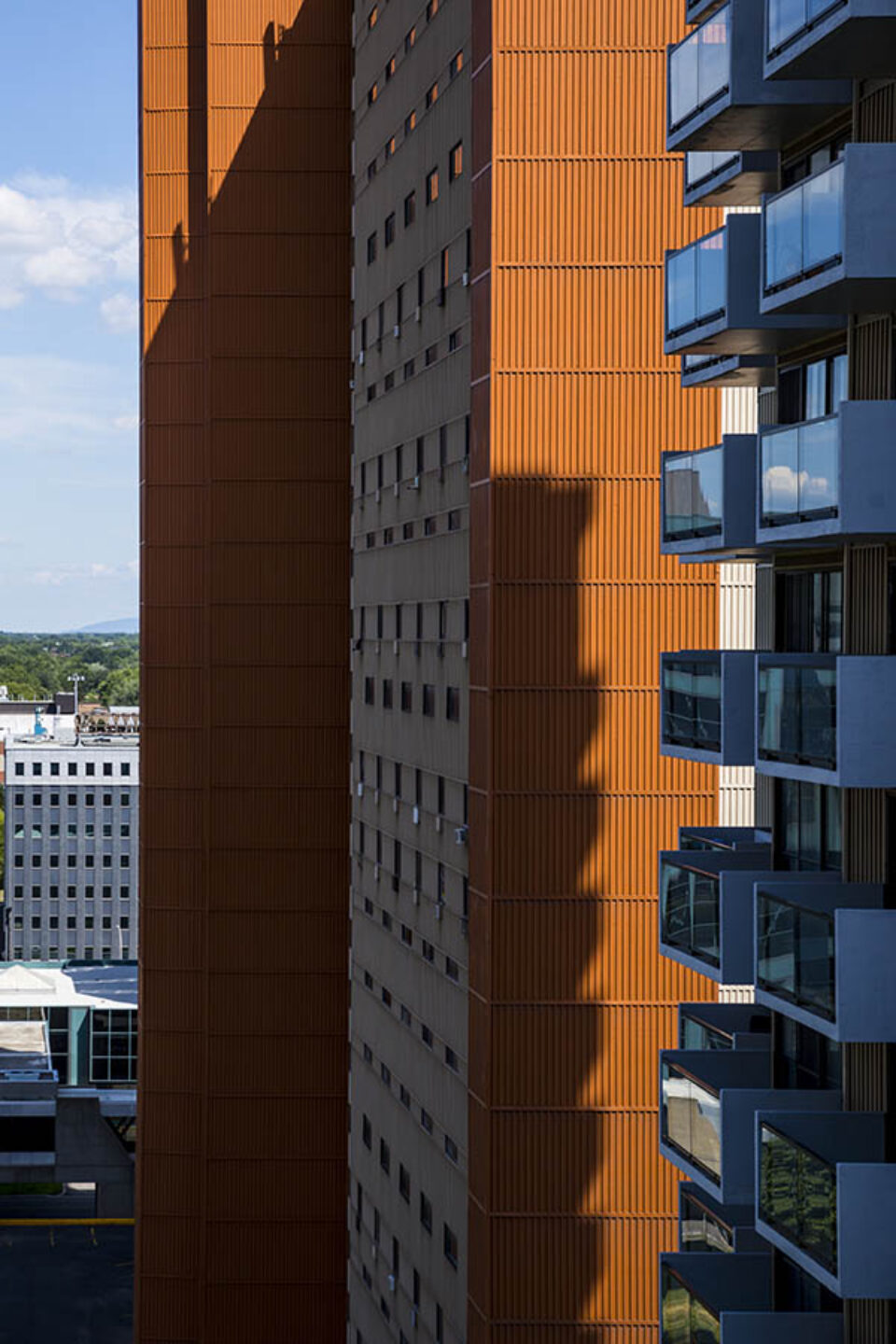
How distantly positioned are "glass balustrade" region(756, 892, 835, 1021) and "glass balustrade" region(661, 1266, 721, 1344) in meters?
5.29

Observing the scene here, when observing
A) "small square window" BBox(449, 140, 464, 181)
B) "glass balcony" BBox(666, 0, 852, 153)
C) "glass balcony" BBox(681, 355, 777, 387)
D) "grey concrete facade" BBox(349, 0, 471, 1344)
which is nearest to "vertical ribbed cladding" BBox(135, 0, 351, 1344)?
"grey concrete facade" BBox(349, 0, 471, 1344)

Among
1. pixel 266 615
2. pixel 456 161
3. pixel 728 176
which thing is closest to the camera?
pixel 728 176

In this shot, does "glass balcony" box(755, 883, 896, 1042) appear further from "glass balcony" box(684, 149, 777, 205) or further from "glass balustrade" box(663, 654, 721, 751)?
"glass balcony" box(684, 149, 777, 205)

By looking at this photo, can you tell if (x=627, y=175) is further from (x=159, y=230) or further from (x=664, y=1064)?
(x=159, y=230)

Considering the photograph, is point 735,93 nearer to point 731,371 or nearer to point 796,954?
point 731,371

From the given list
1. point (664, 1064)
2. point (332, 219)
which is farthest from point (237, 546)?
point (664, 1064)

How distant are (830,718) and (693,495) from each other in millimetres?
5858

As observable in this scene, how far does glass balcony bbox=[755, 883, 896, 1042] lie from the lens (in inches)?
842

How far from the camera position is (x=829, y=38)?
840 inches

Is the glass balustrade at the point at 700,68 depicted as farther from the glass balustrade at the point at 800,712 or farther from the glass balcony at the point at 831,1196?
the glass balcony at the point at 831,1196

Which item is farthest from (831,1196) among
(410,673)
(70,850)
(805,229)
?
(70,850)

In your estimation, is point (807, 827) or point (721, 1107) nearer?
point (721, 1107)

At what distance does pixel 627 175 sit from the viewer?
38.8 m

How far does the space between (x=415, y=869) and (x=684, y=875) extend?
19.2 meters
